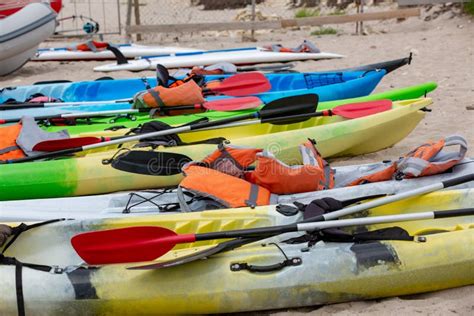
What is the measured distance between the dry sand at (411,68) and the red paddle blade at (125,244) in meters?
0.56

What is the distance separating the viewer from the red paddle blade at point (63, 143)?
4484mm

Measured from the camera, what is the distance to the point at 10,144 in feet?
15.0

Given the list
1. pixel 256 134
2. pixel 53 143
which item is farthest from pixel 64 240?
pixel 256 134

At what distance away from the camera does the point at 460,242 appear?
2.81 metres

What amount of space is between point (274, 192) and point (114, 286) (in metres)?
1.09

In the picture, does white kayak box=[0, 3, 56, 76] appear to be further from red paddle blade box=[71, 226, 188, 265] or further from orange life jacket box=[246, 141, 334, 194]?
red paddle blade box=[71, 226, 188, 265]

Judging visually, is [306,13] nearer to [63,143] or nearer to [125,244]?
[63,143]

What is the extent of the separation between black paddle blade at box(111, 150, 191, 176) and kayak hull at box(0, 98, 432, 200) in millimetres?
32

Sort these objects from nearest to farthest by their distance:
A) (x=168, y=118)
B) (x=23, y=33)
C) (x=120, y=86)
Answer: (x=168, y=118)
(x=120, y=86)
(x=23, y=33)

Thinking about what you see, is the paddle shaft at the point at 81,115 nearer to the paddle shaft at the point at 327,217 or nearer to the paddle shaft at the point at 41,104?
the paddle shaft at the point at 41,104

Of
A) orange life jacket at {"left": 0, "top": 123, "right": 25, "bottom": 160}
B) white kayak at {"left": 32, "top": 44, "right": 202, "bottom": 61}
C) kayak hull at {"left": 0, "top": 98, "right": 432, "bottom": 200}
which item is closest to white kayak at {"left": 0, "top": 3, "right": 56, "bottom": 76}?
white kayak at {"left": 32, "top": 44, "right": 202, "bottom": 61}

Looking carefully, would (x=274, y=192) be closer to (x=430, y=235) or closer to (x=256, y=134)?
(x=430, y=235)

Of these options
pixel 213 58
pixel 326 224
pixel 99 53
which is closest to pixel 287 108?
pixel 326 224

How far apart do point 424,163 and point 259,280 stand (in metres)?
1.25
